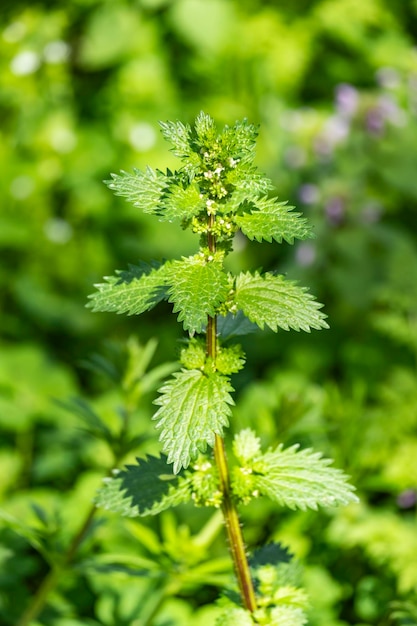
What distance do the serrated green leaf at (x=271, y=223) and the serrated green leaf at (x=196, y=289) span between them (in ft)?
0.18

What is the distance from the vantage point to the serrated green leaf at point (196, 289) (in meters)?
0.77

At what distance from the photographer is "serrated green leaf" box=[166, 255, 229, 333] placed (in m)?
0.77

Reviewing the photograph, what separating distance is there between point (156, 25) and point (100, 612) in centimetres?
264

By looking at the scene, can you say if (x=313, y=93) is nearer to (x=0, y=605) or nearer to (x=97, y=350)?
(x=97, y=350)

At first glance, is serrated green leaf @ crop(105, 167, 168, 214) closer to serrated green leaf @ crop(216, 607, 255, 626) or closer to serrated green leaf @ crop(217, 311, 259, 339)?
serrated green leaf @ crop(217, 311, 259, 339)

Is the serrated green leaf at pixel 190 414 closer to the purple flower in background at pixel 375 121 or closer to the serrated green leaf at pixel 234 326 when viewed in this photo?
the serrated green leaf at pixel 234 326

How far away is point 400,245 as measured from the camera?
8.18 ft

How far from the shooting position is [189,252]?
275cm

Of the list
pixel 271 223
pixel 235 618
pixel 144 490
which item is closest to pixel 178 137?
pixel 271 223

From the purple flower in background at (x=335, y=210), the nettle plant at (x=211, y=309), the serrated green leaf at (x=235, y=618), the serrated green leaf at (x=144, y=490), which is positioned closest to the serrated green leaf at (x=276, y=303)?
the nettle plant at (x=211, y=309)

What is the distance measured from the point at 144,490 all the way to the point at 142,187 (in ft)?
1.18

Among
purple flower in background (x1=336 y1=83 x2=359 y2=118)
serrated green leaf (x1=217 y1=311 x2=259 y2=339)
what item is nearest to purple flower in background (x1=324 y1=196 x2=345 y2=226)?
purple flower in background (x1=336 y1=83 x2=359 y2=118)

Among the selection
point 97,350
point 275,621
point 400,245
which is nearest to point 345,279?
point 400,245

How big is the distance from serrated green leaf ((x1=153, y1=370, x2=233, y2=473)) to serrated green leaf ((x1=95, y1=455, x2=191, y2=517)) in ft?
0.37
